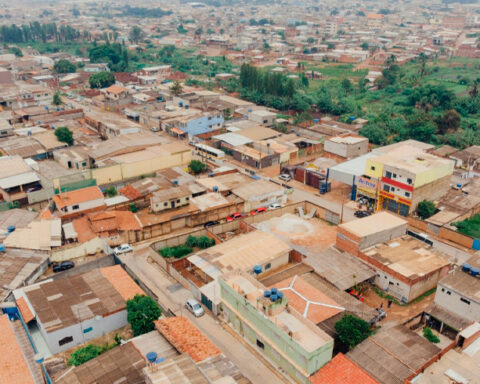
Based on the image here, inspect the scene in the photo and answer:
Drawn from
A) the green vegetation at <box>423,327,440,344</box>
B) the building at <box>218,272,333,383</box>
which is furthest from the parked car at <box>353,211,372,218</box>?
the building at <box>218,272,333,383</box>

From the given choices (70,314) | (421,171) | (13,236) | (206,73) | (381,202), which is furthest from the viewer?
(206,73)

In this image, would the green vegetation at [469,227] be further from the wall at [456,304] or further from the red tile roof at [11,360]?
the red tile roof at [11,360]

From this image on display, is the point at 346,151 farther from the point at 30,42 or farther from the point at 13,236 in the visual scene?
the point at 30,42

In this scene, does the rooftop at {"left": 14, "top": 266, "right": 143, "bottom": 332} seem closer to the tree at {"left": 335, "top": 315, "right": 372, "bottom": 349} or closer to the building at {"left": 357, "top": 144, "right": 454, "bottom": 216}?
the tree at {"left": 335, "top": 315, "right": 372, "bottom": 349}

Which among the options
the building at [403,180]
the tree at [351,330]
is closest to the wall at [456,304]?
the tree at [351,330]

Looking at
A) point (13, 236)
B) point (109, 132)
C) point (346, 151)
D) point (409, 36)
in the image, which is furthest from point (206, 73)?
point (409, 36)

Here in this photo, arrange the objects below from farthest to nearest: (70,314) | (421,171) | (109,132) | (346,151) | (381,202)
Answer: (109,132)
(346,151)
(381,202)
(421,171)
(70,314)
